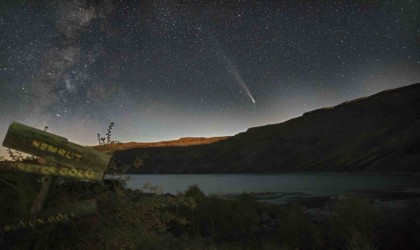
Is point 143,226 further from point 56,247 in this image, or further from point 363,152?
point 363,152

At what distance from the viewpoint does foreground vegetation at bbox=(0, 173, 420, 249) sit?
182 inches

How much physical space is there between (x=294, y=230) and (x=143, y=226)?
49.3 ft

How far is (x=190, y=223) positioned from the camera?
16641 millimetres

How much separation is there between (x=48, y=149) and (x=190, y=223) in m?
13.1

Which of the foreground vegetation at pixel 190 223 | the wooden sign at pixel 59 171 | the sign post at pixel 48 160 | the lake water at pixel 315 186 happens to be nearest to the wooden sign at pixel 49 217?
the sign post at pixel 48 160

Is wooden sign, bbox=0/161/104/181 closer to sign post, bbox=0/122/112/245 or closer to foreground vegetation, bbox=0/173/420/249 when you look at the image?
sign post, bbox=0/122/112/245

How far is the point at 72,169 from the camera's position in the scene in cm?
427

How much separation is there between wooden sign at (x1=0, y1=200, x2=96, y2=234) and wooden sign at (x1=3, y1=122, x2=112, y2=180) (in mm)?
376

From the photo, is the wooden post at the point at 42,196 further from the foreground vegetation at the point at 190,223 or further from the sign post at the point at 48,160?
the foreground vegetation at the point at 190,223

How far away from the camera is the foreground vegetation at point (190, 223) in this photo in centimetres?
463

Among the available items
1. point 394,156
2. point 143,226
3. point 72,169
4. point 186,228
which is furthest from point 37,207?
point 394,156

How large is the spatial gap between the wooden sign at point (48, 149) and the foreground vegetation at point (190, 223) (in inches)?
14.7

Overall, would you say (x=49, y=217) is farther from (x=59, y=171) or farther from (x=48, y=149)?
(x=48, y=149)

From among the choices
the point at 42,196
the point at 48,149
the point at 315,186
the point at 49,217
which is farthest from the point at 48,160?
the point at 315,186
